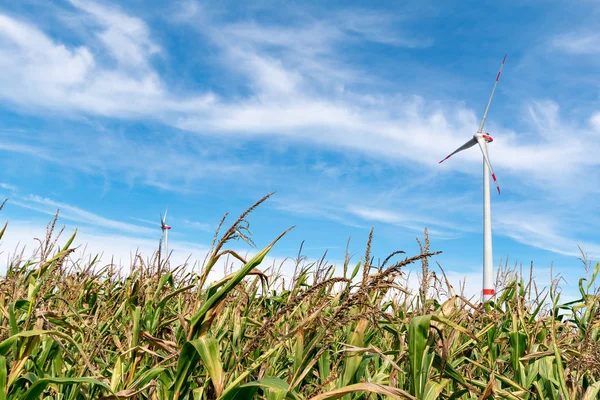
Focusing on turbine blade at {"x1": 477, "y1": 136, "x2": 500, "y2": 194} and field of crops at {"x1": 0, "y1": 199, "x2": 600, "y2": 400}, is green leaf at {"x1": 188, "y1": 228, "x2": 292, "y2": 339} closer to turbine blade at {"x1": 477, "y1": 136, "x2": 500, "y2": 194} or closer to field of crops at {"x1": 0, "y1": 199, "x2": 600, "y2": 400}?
field of crops at {"x1": 0, "y1": 199, "x2": 600, "y2": 400}

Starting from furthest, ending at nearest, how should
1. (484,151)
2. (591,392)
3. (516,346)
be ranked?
(484,151) → (516,346) → (591,392)

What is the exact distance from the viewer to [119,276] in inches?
324

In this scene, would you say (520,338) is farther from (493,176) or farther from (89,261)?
(493,176)

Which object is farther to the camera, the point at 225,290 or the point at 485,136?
the point at 485,136

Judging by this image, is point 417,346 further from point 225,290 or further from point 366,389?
point 225,290

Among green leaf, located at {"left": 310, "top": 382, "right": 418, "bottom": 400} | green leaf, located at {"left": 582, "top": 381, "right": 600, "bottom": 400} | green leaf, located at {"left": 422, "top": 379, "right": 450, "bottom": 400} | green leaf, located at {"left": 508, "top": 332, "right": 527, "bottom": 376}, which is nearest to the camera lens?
green leaf, located at {"left": 310, "top": 382, "right": 418, "bottom": 400}

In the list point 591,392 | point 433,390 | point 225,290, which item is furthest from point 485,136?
point 225,290

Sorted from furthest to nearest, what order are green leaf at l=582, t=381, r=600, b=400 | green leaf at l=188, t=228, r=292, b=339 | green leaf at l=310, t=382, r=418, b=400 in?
green leaf at l=582, t=381, r=600, b=400
green leaf at l=188, t=228, r=292, b=339
green leaf at l=310, t=382, r=418, b=400

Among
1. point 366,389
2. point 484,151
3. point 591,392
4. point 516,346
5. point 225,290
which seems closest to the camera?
point 366,389

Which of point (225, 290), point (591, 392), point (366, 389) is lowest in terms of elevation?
point (366, 389)

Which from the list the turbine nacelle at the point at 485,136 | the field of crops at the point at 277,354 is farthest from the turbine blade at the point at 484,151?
the field of crops at the point at 277,354

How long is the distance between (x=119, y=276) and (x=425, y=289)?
6.27 metres

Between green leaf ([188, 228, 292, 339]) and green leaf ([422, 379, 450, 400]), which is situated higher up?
green leaf ([188, 228, 292, 339])

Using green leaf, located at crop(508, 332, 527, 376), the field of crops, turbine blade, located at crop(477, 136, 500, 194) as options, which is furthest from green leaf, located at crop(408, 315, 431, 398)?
turbine blade, located at crop(477, 136, 500, 194)
